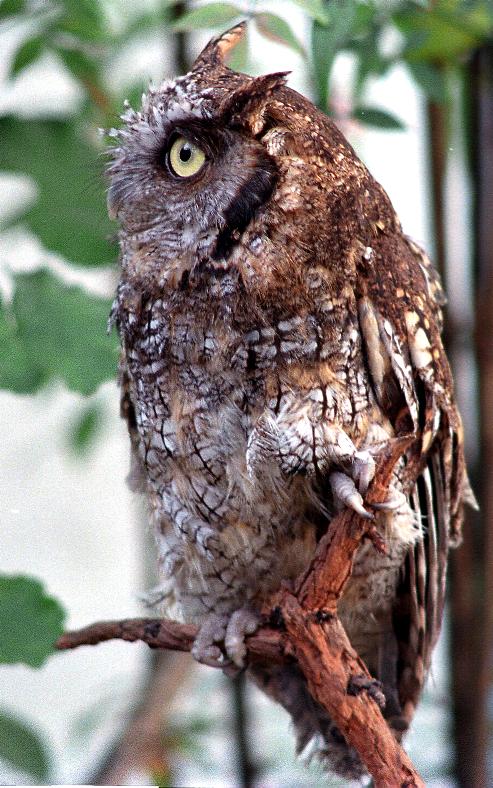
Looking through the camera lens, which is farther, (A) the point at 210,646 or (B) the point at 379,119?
(B) the point at 379,119

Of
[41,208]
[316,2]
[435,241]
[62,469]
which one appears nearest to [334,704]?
[316,2]

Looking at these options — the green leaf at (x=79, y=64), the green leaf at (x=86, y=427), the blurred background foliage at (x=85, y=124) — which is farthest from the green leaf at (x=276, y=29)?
the green leaf at (x=86, y=427)

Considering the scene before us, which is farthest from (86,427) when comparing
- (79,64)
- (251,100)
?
(251,100)

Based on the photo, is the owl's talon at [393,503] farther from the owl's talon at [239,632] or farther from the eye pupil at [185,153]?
the eye pupil at [185,153]

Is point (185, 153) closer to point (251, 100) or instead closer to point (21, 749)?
point (251, 100)

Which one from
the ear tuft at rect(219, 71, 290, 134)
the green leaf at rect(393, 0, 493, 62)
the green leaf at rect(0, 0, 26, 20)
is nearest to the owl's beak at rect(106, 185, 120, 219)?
the ear tuft at rect(219, 71, 290, 134)

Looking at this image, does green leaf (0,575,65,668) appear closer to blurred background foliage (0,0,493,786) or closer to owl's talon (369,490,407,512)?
blurred background foliage (0,0,493,786)

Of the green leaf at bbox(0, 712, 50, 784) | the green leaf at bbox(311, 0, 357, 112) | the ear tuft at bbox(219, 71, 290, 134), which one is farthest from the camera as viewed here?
the green leaf at bbox(0, 712, 50, 784)
